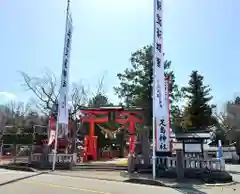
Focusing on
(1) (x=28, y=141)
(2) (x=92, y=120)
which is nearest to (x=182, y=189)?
(2) (x=92, y=120)

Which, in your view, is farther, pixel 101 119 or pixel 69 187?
pixel 101 119

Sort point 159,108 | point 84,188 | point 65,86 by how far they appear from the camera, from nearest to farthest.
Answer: point 84,188, point 159,108, point 65,86

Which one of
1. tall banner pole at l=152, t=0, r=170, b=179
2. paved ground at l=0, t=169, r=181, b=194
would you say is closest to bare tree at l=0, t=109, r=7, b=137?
paved ground at l=0, t=169, r=181, b=194

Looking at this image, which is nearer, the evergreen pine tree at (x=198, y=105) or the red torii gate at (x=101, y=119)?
the red torii gate at (x=101, y=119)

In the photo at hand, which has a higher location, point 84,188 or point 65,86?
point 65,86

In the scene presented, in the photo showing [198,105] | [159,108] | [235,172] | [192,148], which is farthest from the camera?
[198,105]

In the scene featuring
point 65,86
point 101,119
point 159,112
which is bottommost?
point 159,112

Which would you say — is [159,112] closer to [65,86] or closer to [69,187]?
[69,187]

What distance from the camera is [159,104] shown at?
12.8 meters

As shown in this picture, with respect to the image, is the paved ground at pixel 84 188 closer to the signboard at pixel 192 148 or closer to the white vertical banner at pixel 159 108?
the white vertical banner at pixel 159 108

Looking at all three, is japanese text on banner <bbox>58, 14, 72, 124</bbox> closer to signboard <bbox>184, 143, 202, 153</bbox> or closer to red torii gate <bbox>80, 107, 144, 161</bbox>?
signboard <bbox>184, 143, 202, 153</bbox>

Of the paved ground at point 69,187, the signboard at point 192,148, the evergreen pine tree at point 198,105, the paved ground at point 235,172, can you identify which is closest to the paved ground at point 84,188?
the paved ground at point 69,187

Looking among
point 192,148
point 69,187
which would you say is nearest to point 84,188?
point 69,187

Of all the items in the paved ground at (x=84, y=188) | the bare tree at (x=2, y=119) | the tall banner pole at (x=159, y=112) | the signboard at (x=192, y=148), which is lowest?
the paved ground at (x=84, y=188)
